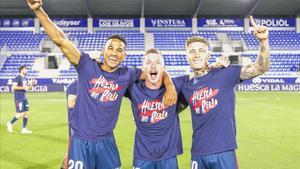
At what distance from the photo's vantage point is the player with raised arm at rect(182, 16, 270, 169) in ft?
13.0

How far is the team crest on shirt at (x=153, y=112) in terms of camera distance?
4250 mm

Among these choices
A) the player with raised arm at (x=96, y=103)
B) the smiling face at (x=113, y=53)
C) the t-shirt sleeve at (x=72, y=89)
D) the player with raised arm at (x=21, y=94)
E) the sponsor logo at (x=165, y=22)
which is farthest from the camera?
the sponsor logo at (x=165, y=22)

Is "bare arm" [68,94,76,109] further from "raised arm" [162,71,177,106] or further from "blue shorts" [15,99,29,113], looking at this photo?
"blue shorts" [15,99,29,113]

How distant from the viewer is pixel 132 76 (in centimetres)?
452

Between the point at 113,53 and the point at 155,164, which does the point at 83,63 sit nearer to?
the point at 113,53

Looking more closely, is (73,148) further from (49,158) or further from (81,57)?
(49,158)

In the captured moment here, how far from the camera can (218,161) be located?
3924mm

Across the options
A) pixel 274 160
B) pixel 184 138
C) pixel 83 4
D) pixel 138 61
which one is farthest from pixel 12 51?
pixel 274 160

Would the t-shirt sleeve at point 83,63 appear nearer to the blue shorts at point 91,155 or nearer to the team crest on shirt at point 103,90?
the team crest on shirt at point 103,90

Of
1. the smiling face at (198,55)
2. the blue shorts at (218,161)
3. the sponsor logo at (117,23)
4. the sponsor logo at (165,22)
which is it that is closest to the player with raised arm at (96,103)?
the smiling face at (198,55)

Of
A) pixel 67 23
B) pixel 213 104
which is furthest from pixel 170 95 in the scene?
pixel 67 23

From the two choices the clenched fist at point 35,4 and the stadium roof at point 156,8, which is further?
the stadium roof at point 156,8

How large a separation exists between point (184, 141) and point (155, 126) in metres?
5.92

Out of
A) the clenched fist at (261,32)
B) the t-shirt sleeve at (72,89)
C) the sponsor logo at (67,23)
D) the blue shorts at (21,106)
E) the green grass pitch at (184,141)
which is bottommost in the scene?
the green grass pitch at (184,141)
